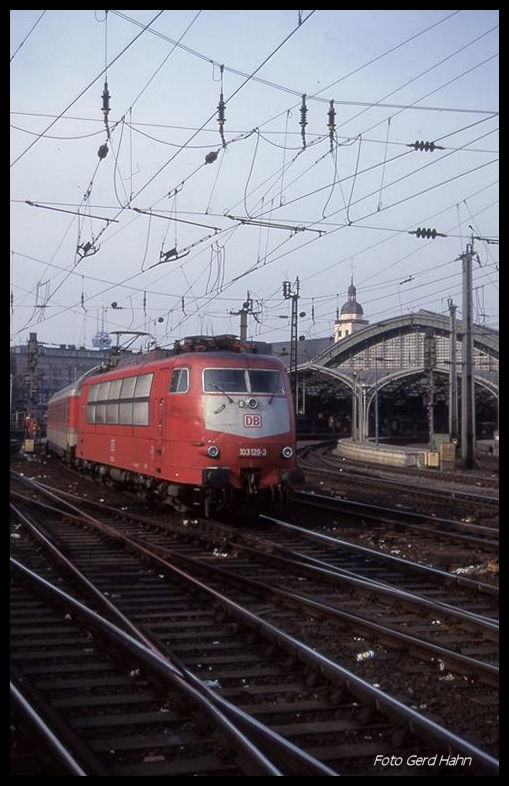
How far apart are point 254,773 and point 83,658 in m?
2.97

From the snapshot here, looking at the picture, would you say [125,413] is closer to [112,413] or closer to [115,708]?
[112,413]

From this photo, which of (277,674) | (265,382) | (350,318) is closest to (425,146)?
(265,382)

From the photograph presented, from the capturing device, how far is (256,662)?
24.2 feet

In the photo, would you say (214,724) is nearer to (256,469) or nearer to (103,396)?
(256,469)

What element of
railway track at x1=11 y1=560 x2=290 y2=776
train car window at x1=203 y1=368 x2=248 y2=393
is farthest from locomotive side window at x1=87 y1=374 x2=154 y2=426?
railway track at x1=11 y1=560 x2=290 y2=776

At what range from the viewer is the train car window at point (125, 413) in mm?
19000

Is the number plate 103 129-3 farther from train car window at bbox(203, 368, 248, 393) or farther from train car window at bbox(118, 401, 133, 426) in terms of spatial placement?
train car window at bbox(118, 401, 133, 426)

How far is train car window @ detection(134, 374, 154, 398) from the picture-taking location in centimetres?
1764

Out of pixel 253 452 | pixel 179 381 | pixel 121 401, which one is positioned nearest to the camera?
pixel 253 452

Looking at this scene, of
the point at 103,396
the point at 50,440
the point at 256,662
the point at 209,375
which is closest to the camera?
the point at 256,662

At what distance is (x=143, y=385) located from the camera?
1811cm

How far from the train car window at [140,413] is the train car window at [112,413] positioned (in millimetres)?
2047

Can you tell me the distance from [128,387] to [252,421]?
474 cm
